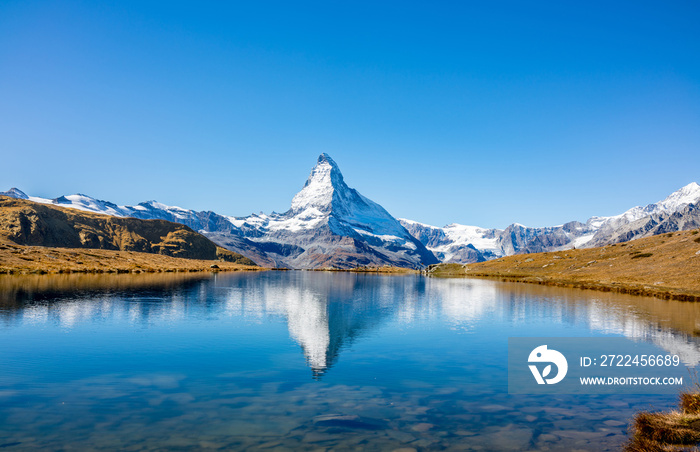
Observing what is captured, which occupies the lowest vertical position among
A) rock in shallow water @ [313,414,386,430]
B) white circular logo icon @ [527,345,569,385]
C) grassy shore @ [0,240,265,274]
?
white circular logo icon @ [527,345,569,385]

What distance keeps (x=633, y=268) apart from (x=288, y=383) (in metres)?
126

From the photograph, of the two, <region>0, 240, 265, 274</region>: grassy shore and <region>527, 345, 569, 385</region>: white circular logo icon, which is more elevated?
<region>0, 240, 265, 274</region>: grassy shore

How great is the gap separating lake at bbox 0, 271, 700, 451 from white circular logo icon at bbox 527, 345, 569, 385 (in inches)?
104

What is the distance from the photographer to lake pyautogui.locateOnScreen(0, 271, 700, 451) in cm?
1864

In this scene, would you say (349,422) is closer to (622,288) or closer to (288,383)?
(288,383)

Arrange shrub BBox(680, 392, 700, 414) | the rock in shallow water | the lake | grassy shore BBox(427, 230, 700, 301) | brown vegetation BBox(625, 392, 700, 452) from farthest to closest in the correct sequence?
1. grassy shore BBox(427, 230, 700, 301)
2. the rock in shallow water
3. shrub BBox(680, 392, 700, 414)
4. the lake
5. brown vegetation BBox(625, 392, 700, 452)

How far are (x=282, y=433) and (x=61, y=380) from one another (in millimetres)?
17203

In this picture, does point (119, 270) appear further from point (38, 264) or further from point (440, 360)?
point (440, 360)

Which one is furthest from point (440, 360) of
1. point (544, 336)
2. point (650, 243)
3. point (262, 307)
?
point (650, 243)

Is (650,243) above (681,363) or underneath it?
above

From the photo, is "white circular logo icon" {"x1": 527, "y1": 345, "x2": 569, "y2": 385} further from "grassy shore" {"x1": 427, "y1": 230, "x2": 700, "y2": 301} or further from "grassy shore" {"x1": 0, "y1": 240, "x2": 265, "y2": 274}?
"grassy shore" {"x1": 0, "y1": 240, "x2": 265, "y2": 274}

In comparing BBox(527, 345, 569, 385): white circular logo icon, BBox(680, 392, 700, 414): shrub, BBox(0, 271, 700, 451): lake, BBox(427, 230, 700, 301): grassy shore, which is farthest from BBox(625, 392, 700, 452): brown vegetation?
BBox(427, 230, 700, 301): grassy shore

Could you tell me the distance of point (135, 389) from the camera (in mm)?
25172

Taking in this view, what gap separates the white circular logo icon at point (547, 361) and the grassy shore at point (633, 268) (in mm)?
57460
